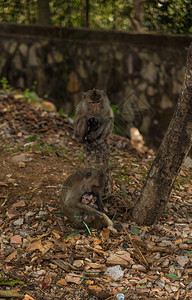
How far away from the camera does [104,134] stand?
13.8 ft

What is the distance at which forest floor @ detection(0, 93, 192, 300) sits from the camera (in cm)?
339

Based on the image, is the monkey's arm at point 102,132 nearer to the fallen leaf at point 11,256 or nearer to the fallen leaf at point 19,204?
the fallen leaf at point 19,204

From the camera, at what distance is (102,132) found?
420 centimetres

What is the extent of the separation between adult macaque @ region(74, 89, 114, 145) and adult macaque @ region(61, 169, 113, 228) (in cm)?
44

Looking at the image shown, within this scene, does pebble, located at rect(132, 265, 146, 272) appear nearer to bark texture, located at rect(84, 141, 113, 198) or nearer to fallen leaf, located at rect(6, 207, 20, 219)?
bark texture, located at rect(84, 141, 113, 198)

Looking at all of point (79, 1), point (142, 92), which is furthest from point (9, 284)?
point (79, 1)

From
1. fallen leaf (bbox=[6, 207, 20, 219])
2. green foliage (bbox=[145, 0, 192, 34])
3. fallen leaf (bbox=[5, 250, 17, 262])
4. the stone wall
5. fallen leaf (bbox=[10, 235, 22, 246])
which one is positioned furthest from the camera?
green foliage (bbox=[145, 0, 192, 34])

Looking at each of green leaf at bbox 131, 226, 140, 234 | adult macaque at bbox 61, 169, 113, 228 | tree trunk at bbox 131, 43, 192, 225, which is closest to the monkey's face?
adult macaque at bbox 61, 169, 113, 228

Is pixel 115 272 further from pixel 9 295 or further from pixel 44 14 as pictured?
pixel 44 14

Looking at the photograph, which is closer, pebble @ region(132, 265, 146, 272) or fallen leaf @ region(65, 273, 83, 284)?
fallen leaf @ region(65, 273, 83, 284)

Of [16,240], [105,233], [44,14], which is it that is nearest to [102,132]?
[105,233]

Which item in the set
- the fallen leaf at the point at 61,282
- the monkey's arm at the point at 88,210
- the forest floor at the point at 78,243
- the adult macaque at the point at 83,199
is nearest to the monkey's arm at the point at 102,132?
the adult macaque at the point at 83,199

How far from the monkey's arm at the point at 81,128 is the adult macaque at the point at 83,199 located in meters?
0.44

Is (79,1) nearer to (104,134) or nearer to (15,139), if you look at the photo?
(15,139)
